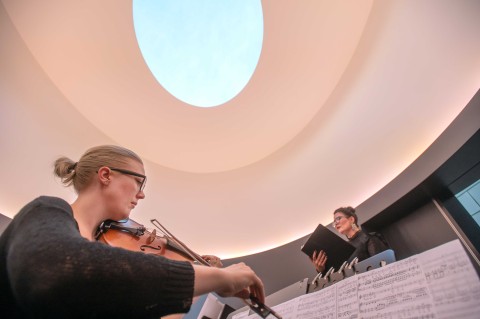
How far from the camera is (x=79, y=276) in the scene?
0.41 meters

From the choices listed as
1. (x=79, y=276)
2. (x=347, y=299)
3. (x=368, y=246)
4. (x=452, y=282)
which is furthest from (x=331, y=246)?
(x=79, y=276)

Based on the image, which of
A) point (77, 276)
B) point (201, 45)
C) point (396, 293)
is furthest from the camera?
point (201, 45)

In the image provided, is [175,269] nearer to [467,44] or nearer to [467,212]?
[467,44]

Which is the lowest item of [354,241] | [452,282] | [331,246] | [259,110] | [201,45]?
[452,282]

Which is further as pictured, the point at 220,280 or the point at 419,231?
the point at 419,231

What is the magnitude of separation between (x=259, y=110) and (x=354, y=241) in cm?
193

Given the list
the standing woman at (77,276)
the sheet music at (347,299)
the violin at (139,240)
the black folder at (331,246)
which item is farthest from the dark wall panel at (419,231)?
the standing woman at (77,276)

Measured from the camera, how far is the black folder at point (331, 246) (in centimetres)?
163

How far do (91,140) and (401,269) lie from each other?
10.8 ft

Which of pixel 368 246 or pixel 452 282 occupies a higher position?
pixel 368 246

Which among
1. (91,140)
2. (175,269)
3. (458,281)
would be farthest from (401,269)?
(91,140)

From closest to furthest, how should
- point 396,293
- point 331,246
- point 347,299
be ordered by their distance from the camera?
point 396,293, point 347,299, point 331,246

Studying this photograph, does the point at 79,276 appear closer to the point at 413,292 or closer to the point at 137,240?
the point at 413,292

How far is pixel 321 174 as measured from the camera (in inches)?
117
